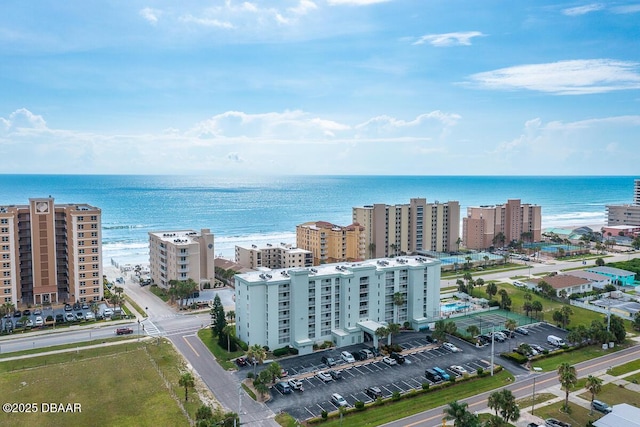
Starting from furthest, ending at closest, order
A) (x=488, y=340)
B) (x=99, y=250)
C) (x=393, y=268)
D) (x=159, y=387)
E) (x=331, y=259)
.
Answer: (x=331, y=259)
(x=99, y=250)
(x=393, y=268)
(x=488, y=340)
(x=159, y=387)

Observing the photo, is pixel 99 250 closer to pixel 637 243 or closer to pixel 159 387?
pixel 159 387

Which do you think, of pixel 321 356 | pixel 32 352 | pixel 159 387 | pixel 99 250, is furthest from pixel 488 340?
pixel 99 250

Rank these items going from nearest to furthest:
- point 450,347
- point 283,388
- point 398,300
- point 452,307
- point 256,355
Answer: point 283,388 → point 256,355 → point 450,347 → point 398,300 → point 452,307

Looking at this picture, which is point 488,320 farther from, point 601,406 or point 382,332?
point 601,406

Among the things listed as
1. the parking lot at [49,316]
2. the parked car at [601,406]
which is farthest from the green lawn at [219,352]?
the parked car at [601,406]

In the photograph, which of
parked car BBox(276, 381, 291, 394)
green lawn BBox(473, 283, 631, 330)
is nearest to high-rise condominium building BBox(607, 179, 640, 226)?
green lawn BBox(473, 283, 631, 330)

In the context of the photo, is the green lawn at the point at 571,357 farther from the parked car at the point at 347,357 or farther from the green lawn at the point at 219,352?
the green lawn at the point at 219,352

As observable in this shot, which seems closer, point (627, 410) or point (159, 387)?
point (627, 410)

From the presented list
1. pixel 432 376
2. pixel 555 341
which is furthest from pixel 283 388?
pixel 555 341
